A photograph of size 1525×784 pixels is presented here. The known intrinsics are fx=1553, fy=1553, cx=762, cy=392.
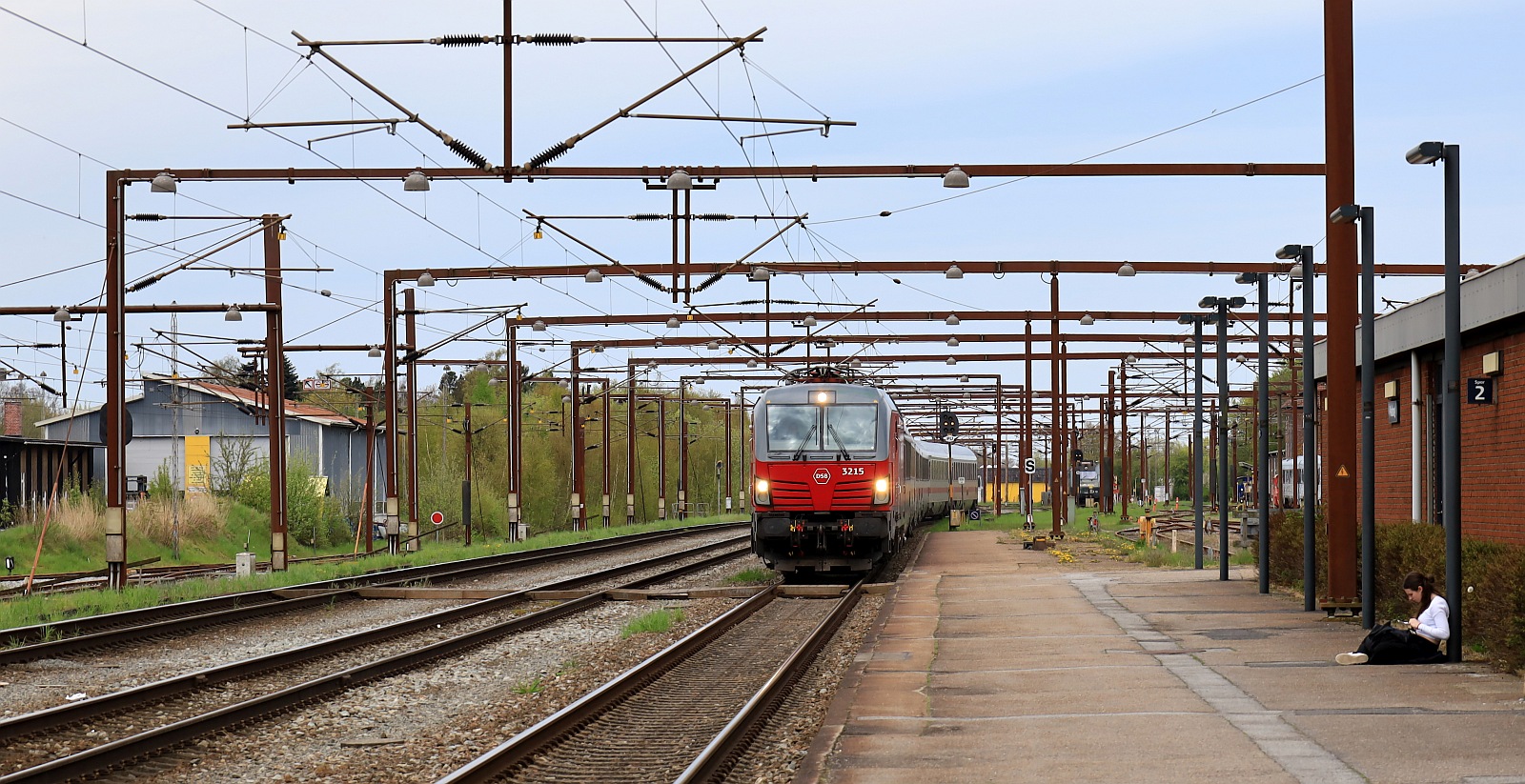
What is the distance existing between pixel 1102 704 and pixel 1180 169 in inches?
501

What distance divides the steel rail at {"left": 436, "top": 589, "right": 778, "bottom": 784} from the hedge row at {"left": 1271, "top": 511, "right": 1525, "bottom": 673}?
7.06 metres

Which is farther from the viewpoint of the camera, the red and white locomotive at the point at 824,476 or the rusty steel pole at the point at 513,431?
the rusty steel pole at the point at 513,431

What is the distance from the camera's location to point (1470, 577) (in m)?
13.9

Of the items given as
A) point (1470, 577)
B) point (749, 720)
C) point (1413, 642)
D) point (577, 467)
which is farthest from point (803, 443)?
point (577, 467)

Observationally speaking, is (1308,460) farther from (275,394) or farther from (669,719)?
(275,394)

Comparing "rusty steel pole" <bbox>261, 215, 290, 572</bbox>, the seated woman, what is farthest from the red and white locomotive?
the seated woman

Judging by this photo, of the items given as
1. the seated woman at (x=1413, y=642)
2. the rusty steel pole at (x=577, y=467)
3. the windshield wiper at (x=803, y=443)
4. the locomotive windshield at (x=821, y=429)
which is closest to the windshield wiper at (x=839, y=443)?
the locomotive windshield at (x=821, y=429)

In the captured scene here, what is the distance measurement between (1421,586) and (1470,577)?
92 centimetres

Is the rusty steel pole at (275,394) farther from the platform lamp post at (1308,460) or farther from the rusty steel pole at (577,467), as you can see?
the rusty steel pole at (577,467)

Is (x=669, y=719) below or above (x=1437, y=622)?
below

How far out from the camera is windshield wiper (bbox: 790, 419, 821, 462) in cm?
2688

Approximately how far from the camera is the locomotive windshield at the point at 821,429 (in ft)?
88.7

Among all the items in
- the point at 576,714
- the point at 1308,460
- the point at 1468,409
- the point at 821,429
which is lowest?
the point at 576,714

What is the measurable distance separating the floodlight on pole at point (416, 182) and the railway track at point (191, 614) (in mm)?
6157
